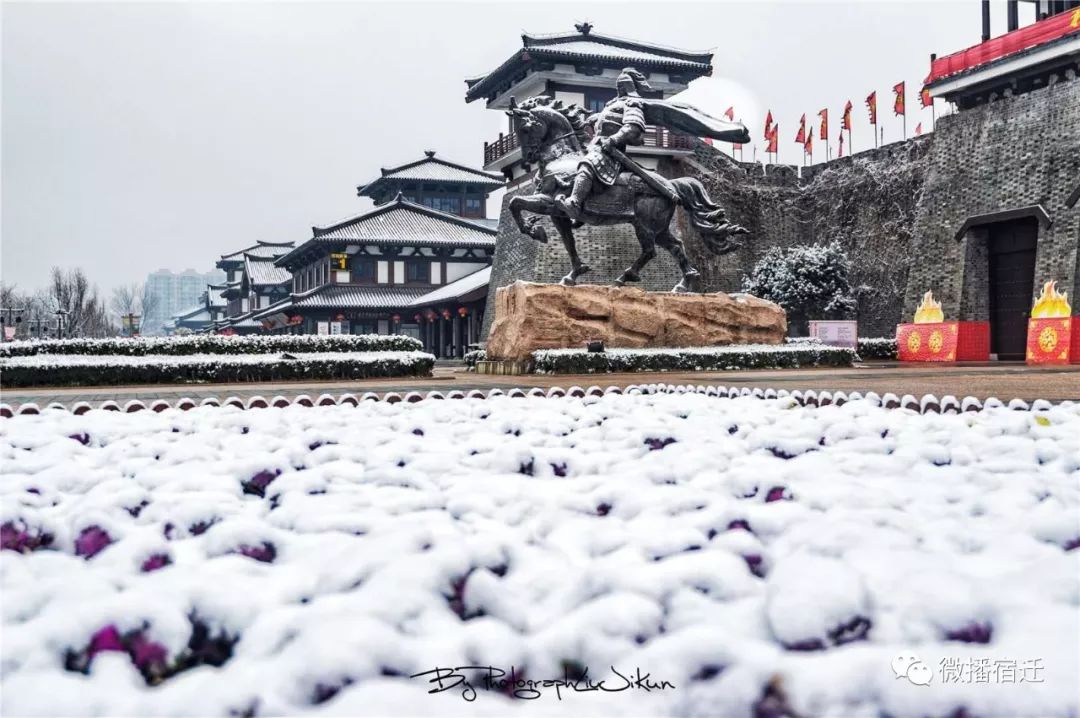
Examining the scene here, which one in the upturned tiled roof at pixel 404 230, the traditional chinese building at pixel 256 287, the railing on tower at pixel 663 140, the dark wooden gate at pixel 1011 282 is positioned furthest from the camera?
the traditional chinese building at pixel 256 287

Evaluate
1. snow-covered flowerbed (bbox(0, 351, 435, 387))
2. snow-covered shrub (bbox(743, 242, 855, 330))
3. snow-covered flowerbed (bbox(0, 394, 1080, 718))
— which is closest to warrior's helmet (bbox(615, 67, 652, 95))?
snow-covered flowerbed (bbox(0, 351, 435, 387))

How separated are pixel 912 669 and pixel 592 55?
3144cm

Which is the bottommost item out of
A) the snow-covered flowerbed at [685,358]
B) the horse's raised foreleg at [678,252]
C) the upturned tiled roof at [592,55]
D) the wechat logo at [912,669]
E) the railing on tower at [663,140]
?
the wechat logo at [912,669]

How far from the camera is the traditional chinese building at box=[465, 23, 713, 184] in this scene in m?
30.0

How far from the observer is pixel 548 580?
1.81m

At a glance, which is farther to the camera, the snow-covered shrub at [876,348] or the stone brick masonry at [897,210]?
the snow-covered shrub at [876,348]

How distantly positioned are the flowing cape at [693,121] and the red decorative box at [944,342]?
804 cm

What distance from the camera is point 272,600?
1.72 m

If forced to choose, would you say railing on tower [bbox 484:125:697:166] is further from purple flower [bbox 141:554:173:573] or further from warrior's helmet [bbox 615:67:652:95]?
purple flower [bbox 141:554:173:573]

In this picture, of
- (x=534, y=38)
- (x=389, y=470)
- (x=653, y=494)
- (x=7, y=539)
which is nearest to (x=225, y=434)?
(x=389, y=470)

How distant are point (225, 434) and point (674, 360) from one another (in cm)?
1019

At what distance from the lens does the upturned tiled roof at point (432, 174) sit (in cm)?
4266

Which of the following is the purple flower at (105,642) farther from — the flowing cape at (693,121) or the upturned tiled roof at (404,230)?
the upturned tiled roof at (404,230)

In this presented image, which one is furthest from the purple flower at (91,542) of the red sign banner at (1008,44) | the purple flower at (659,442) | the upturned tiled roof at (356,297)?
the upturned tiled roof at (356,297)
